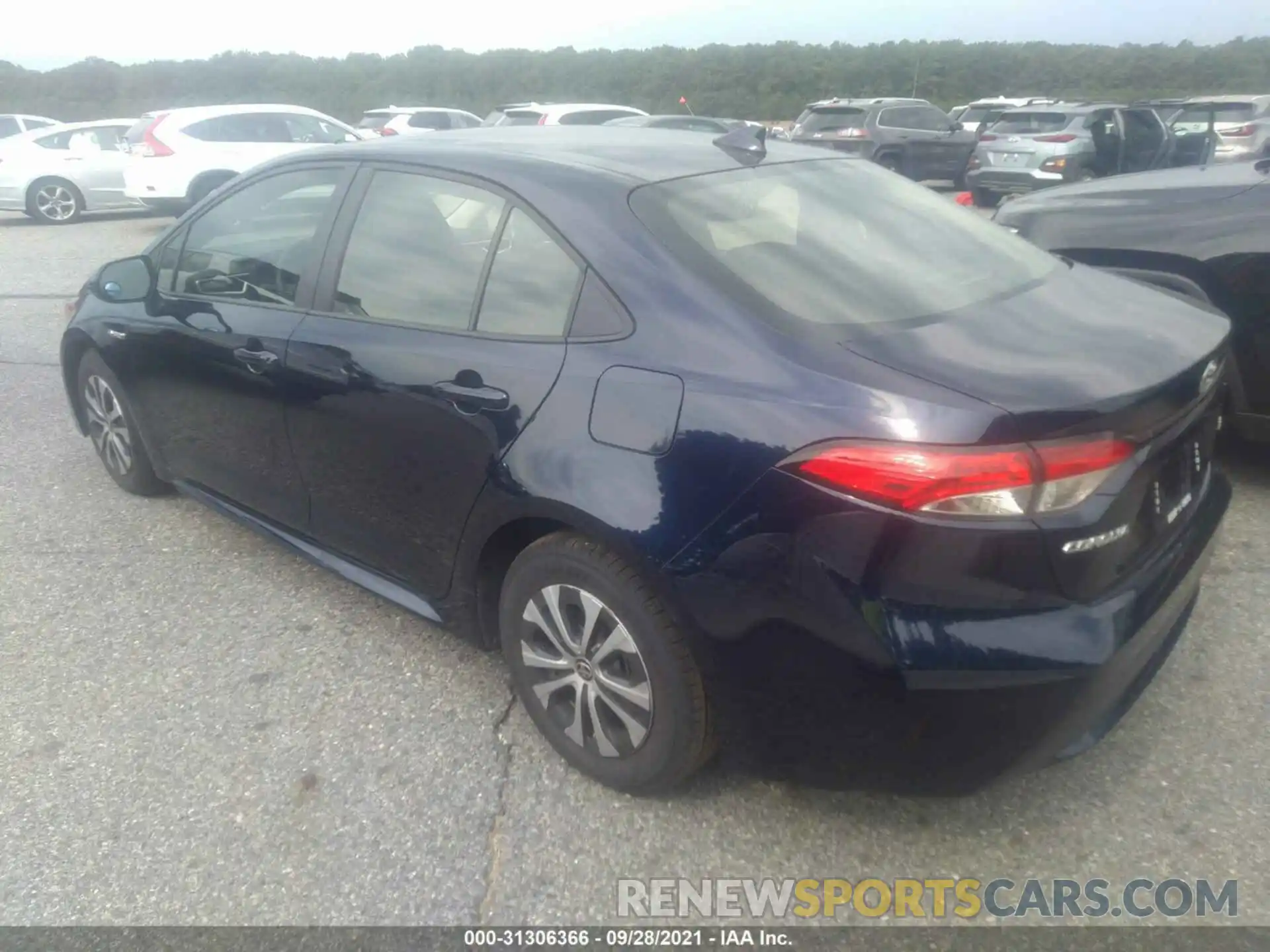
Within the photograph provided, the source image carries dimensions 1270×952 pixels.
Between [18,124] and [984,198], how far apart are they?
62.1 ft

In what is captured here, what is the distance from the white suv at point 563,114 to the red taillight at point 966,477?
1455 centimetres

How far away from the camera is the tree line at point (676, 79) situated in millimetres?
42188

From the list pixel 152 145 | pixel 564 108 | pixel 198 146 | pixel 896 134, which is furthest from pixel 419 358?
pixel 896 134

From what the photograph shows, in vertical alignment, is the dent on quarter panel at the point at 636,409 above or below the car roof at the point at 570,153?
below

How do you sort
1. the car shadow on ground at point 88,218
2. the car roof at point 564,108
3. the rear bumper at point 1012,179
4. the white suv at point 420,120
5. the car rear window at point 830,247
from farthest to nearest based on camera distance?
1. the white suv at point 420,120
2. the car roof at point 564,108
3. the car shadow on ground at point 88,218
4. the rear bumper at point 1012,179
5. the car rear window at point 830,247

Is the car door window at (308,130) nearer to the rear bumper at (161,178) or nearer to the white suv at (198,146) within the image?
the white suv at (198,146)

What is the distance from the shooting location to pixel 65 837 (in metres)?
2.69

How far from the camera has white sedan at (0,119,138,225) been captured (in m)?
15.5

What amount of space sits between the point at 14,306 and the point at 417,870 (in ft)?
28.8

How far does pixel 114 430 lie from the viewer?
182 inches

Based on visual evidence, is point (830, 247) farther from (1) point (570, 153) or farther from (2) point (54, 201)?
(2) point (54, 201)

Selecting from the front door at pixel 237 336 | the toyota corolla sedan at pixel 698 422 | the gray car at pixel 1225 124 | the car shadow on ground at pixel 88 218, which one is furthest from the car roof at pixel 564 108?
the toyota corolla sedan at pixel 698 422

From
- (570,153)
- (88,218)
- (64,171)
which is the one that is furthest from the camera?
(88,218)

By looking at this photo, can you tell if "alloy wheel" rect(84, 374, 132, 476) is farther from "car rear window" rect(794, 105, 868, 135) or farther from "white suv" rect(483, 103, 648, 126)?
"car rear window" rect(794, 105, 868, 135)
